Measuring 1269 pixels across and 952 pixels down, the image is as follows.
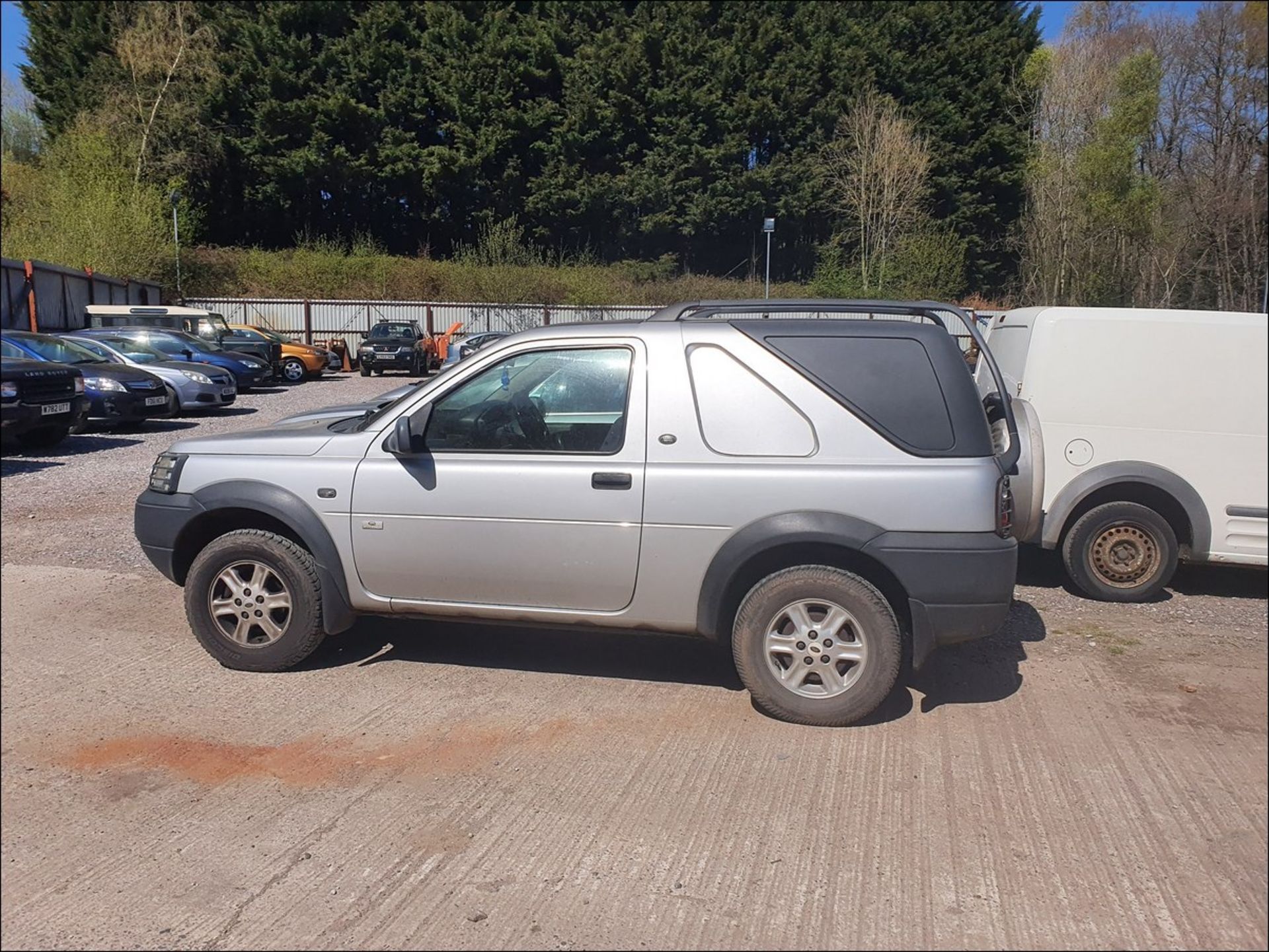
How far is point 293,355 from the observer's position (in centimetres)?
2889

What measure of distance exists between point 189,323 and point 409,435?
2426 cm

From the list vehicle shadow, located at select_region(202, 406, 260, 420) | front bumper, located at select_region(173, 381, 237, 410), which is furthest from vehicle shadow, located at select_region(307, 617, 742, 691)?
vehicle shadow, located at select_region(202, 406, 260, 420)

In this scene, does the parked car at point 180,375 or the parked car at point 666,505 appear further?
the parked car at point 180,375

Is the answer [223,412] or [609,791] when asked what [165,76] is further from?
[609,791]

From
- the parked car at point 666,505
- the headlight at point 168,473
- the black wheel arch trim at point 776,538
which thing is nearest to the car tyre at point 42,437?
the headlight at point 168,473

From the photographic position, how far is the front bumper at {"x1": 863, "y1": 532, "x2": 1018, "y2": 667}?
4.35 metres

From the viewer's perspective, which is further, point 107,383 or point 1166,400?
point 107,383

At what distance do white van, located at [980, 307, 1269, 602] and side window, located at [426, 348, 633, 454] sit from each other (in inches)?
90.3

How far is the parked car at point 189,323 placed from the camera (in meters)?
24.8

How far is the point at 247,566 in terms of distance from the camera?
509cm

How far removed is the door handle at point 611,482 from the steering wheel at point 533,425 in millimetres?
300

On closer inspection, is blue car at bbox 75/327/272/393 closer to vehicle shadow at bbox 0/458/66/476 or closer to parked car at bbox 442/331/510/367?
parked car at bbox 442/331/510/367

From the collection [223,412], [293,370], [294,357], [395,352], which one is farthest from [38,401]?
[395,352]

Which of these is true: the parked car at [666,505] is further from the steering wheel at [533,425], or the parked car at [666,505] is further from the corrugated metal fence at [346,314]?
the corrugated metal fence at [346,314]
